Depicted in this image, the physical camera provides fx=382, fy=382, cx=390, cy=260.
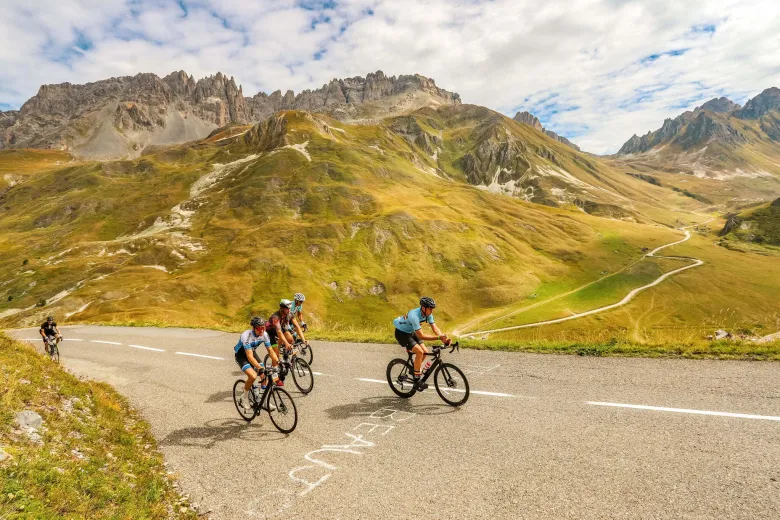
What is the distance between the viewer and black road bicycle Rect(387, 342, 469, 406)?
1186cm

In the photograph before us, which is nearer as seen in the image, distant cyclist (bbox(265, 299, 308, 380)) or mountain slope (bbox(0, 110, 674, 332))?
distant cyclist (bbox(265, 299, 308, 380))

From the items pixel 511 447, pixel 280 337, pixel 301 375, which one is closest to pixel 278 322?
pixel 280 337

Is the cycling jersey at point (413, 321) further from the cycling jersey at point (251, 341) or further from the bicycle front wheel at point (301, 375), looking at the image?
the bicycle front wheel at point (301, 375)

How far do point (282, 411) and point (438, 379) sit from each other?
195 inches

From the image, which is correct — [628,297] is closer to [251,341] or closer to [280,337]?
[280,337]

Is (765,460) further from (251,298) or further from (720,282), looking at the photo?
(720,282)

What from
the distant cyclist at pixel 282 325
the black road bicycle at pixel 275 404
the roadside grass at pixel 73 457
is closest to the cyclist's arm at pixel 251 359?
the black road bicycle at pixel 275 404

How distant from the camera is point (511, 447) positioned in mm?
8930

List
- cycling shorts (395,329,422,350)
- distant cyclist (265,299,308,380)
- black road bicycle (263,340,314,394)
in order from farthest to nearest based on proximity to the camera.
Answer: distant cyclist (265,299,308,380) < black road bicycle (263,340,314,394) < cycling shorts (395,329,422,350)

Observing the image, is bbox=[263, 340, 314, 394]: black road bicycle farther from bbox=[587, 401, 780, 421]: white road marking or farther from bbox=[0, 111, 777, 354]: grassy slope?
bbox=[0, 111, 777, 354]: grassy slope

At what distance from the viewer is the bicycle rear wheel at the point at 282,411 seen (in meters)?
11.3

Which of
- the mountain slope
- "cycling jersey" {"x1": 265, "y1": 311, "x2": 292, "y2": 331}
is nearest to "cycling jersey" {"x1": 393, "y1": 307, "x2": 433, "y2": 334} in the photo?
"cycling jersey" {"x1": 265, "y1": 311, "x2": 292, "y2": 331}

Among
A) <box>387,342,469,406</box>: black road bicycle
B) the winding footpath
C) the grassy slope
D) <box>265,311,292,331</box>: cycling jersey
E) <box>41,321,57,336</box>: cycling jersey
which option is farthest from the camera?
the grassy slope

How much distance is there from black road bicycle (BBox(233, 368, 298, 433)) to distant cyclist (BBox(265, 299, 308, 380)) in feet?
6.68
